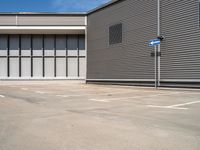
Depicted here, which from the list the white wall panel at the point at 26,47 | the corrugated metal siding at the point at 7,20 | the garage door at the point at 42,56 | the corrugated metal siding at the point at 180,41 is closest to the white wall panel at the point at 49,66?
the garage door at the point at 42,56

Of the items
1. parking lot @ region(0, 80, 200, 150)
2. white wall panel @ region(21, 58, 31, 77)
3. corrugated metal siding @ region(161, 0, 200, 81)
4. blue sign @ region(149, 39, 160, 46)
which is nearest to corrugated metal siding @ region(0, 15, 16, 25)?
white wall panel @ region(21, 58, 31, 77)

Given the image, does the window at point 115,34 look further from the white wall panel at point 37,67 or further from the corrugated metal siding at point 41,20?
the white wall panel at point 37,67

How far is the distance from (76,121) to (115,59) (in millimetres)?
17202

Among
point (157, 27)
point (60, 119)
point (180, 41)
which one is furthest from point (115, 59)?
point (60, 119)

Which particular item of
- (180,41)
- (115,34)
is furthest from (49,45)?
(180,41)

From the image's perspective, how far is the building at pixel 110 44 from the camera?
18625 millimetres

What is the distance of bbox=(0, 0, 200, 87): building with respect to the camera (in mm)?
18625

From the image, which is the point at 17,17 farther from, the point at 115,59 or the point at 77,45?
the point at 115,59

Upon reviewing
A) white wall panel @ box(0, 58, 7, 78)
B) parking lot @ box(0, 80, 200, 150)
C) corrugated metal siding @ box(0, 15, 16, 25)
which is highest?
corrugated metal siding @ box(0, 15, 16, 25)

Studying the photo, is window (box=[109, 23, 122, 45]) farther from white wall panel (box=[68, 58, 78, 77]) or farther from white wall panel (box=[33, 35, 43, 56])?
white wall panel (box=[33, 35, 43, 56])

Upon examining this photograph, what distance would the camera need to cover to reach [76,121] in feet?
25.3

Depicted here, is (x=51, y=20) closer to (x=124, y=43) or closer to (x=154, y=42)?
(x=124, y=43)

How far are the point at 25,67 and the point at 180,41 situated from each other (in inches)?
715

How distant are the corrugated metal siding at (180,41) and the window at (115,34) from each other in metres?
4.96
